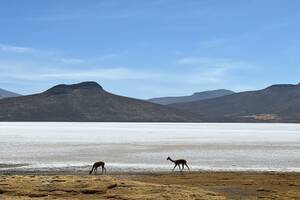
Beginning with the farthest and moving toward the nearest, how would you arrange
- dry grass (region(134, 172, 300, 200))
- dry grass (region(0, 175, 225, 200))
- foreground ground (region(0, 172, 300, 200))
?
dry grass (region(134, 172, 300, 200)) → foreground ground (region(0, 172, 300, 200)) → dry grass (region(0, 175, 225, 200))

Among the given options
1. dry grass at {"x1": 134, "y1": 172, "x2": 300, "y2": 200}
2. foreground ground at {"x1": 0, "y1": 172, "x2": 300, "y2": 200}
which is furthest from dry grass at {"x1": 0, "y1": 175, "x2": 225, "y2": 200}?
dry grass at {"x1": 134, "y1": 172, "x2": 300, "y2": 200}

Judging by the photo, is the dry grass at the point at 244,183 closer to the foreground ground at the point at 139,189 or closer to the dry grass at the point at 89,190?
the foreground ground at the point at 139,189

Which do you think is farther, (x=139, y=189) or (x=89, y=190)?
(x=139, y=189)

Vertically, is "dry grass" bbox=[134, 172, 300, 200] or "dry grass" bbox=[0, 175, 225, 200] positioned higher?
"dry grass" bbox=[0, 175, 225, 200]

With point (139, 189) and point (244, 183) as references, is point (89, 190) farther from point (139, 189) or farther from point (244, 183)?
point (244, 183)

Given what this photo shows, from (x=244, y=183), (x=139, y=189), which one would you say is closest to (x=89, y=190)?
(x=139, y=189)

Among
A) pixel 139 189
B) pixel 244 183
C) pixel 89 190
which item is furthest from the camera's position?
pixel 244 183

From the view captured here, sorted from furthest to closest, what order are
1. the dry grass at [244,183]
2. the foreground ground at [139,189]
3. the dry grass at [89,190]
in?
the dry grass at [244,183] < the foreground ground at [139,189] < the dry grass at [89,190]

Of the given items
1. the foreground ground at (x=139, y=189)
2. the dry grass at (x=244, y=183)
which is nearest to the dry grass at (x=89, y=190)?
the foreground ground at (x=139, y=189)

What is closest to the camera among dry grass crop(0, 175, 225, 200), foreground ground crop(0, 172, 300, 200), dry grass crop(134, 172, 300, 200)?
dry grass crop(0, 175, 225, 200)

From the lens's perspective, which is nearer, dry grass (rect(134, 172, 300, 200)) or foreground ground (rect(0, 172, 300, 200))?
foreground ground (rect(0, 172, 300, 200))

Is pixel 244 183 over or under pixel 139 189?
under

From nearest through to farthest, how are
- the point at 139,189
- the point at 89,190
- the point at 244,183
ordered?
the point at 89,190 < the point at 139,189 < the point at 244,183

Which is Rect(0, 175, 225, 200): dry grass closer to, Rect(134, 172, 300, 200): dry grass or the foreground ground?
the foreground ground
